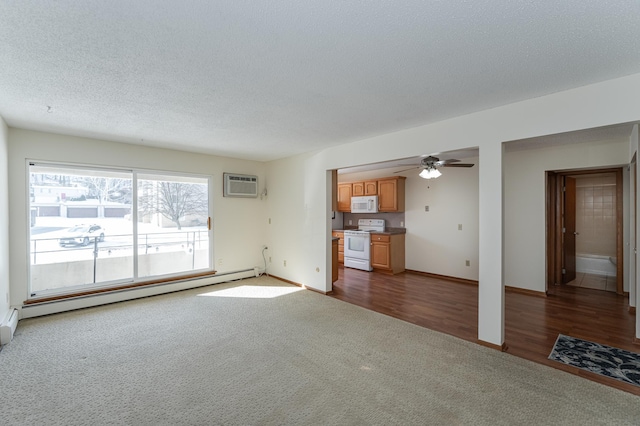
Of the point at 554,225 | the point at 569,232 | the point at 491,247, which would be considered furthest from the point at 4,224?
the point at 569,232

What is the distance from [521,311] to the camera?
394 cm

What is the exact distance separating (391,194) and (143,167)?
4974mm

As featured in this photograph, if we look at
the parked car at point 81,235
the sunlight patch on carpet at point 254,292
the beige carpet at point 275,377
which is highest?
the parked car at point 81,235

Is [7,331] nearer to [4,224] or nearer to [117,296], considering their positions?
[4,224]

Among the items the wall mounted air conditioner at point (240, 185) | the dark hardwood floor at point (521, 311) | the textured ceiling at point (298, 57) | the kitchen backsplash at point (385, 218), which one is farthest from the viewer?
the kitchen backsplash at point (385, 218)

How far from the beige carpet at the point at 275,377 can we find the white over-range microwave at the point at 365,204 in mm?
3628

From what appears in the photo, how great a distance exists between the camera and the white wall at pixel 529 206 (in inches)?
176

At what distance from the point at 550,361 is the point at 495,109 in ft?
8.18

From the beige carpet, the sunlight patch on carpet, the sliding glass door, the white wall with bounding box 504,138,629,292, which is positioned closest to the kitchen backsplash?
the white wall with bounding box 504,138,629,292

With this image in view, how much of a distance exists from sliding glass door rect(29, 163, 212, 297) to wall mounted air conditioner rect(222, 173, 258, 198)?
0.39m

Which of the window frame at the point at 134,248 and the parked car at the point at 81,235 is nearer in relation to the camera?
the window frame at the point at 134,248

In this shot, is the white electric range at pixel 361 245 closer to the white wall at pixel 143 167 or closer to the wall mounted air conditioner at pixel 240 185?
the white wall at pixel 143 167

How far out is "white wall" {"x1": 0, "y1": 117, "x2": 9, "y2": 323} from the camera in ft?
10.5

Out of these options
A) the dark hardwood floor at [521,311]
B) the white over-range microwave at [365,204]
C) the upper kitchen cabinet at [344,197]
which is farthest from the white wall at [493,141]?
the upper kitchen cabinet at [344,197]
